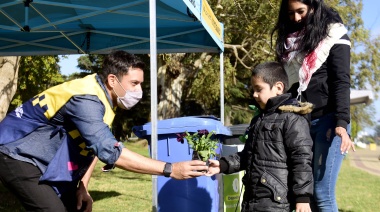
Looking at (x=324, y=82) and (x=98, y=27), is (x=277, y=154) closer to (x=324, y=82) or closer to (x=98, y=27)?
(x=324, y=82)

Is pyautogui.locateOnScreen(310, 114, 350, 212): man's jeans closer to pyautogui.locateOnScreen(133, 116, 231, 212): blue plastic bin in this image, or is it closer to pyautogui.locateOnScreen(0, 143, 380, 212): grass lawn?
pyautogui.locateOnScreen(133, 116, 231, 212): blue plastic bin

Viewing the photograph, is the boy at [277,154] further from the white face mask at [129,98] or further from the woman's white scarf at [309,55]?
the white face mask at [129,98]

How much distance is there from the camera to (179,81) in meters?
20.5

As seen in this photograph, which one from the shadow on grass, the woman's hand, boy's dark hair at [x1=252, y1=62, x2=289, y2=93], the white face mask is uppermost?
boy's dark hair at [x1=252, y1=62, x2=289, y2=93]

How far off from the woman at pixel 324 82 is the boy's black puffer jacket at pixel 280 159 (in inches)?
4.8

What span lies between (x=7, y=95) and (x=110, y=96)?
7271 mm

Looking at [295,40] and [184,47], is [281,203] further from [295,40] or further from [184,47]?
[184,47]

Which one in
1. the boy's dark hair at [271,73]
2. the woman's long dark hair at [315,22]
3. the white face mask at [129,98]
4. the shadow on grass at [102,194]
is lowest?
the shadow on grass at [102,194]

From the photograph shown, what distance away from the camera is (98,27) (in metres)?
7.68

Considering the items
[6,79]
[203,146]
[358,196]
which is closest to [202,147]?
[203,146]

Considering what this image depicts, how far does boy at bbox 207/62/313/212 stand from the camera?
11.5 ft

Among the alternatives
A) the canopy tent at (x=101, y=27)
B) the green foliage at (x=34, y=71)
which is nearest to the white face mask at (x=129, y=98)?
the canopy tent at (x=101, y=27)

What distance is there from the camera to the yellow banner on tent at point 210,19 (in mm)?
5764

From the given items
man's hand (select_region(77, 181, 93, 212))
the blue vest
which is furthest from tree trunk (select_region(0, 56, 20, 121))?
the blue vest
